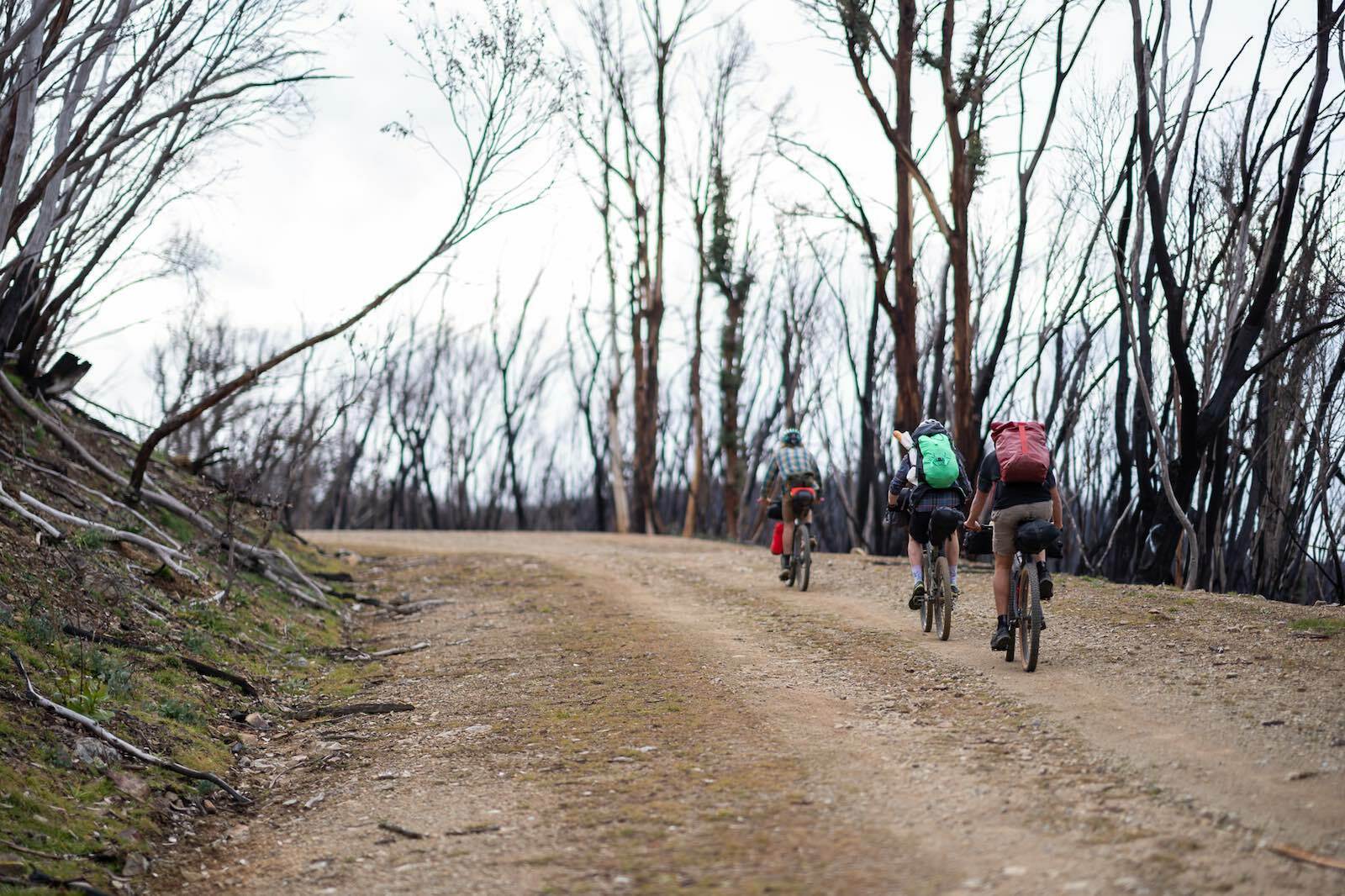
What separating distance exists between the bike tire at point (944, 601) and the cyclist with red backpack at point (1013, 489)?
909mm

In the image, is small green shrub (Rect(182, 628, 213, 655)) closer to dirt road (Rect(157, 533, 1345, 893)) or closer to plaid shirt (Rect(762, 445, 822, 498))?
dirt road (Rect(157, 533, 1345, 893))

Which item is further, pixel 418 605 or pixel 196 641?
pixel 418 605

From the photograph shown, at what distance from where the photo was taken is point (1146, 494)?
17.1 m

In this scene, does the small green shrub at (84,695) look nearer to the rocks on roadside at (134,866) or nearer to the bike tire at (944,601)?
the rocks on roadside at (134,866)

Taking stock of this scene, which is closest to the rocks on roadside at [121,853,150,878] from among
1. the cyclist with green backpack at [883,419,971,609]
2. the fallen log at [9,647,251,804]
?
the fallen log at [9,647,251,804]

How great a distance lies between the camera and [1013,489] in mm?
7109

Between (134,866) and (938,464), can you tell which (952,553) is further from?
(134,866)

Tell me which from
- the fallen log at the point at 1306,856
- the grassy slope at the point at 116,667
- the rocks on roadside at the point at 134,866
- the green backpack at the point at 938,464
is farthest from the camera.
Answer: the green backpack at the point at 938,464

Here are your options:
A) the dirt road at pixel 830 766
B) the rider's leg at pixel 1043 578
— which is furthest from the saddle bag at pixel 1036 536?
the dirt road at pixel 830 766

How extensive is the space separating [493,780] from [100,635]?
362 cm

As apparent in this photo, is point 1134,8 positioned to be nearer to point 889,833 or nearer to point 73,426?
point 889,833

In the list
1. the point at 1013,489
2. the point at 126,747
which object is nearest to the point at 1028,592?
the point at 1013,489

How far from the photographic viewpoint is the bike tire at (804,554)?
11.8 m

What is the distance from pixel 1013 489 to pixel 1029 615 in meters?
0.87
